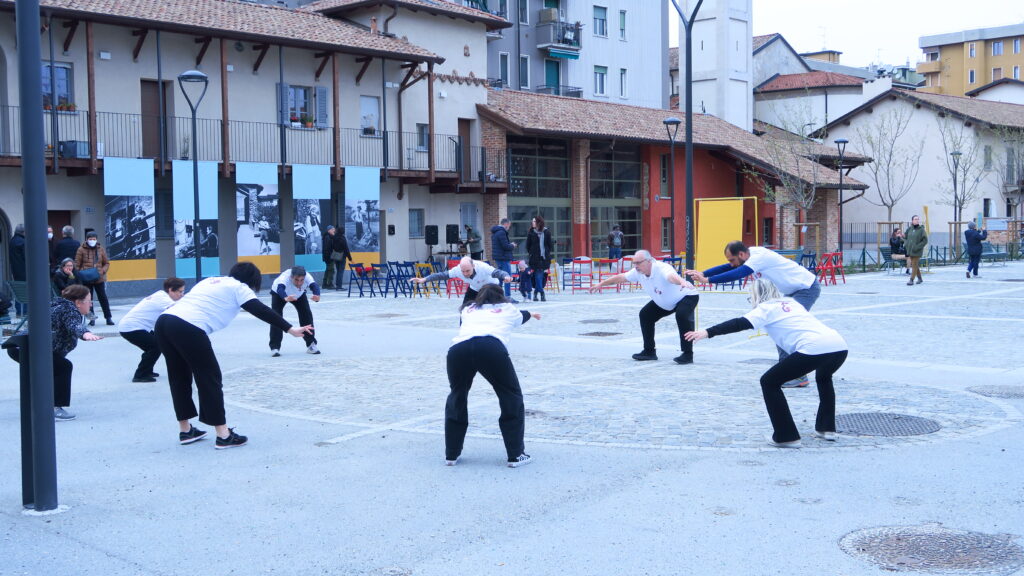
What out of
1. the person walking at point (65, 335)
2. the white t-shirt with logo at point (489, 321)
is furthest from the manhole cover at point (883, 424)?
the person walking at point (65, 335)

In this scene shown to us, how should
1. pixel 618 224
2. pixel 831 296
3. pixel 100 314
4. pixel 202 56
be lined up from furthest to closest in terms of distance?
1. pixel 618 224
2. pixel 202 56
3. pixel 831 296
4. pixel 100 314

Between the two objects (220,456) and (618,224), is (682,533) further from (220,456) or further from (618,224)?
(618,224)

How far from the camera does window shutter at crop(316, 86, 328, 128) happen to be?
3127 centimetres

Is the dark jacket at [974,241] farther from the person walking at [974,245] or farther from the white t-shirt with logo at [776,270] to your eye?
the white t-shirt with logo at [776,270]

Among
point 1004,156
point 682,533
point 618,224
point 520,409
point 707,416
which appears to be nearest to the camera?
point 682,533

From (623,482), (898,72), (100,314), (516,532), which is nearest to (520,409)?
(623,482)

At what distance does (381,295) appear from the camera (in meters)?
26.0

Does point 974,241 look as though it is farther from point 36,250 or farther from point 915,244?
point 36,250

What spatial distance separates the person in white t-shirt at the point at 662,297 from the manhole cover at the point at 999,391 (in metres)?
3.34

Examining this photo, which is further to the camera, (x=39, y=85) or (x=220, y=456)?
(x=220, y=456)

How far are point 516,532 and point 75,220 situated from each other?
22961 mm

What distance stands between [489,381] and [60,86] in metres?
21.8

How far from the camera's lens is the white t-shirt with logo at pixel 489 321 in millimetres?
7281

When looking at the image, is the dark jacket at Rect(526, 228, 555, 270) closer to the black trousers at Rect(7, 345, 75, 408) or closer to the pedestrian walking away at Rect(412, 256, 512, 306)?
the pedestrian walking away at Rect(412, 256, 512, 306)
